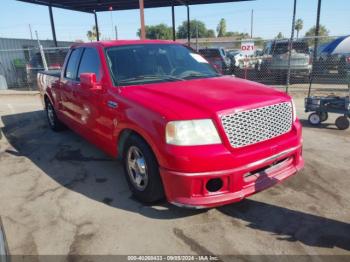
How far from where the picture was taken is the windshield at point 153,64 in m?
3.87

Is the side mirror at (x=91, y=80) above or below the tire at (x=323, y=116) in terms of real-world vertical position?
above

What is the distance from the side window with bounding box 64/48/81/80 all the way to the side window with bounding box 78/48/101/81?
251mm

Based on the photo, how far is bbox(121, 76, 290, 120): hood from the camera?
9.48 feet

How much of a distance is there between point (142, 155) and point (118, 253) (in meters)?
1.02

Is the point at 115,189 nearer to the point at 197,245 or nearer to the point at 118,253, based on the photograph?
the point at 118,253

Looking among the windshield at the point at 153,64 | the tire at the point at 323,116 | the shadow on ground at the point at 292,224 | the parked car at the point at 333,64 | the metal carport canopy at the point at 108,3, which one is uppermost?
the metal carport canopy at the point at 108,3

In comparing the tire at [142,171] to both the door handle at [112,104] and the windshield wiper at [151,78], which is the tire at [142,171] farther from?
the windshield wiper at [151,78]

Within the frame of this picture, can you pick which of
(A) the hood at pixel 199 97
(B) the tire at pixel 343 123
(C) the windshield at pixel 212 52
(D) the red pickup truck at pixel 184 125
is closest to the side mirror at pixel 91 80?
(D) the red pickup truck at pixel 184 125

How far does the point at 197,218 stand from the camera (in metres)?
3.26

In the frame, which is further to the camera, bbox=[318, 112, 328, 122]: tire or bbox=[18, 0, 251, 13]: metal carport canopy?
bbox=[18, 0, 251, 13]: metal carport canopy

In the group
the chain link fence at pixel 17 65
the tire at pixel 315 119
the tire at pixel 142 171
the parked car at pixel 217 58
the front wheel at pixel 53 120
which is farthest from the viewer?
the chain link fence at pixel 17 65

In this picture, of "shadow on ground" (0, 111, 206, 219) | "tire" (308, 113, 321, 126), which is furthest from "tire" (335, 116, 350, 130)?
"shadow on ground" (0, 111, 206, 219)

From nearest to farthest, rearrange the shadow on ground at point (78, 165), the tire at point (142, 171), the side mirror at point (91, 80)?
the tire at point (142, 171)
the shadow on ground at point (78, 165)
the side mirror at point (91, 80)

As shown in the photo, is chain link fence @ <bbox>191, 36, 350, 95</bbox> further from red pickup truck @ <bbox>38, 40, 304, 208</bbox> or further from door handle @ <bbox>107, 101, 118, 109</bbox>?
door handle @ <bbox>107, 101, 118, 109</bbox>
